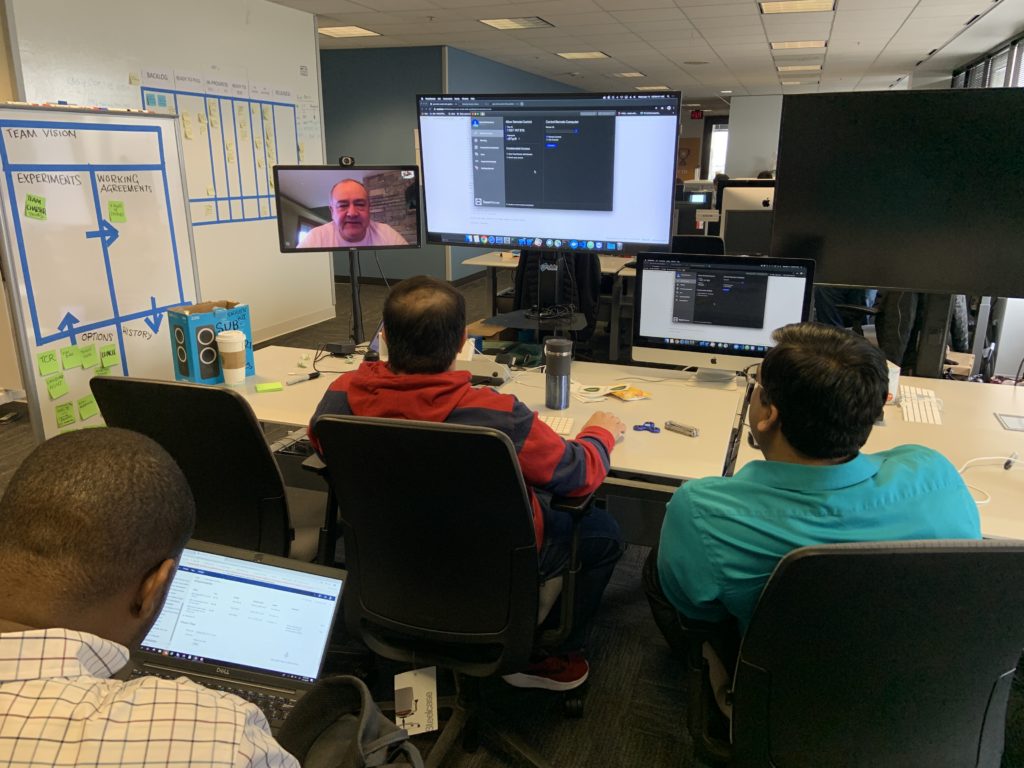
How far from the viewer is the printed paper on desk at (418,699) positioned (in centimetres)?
154

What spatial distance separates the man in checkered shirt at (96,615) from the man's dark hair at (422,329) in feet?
2.64

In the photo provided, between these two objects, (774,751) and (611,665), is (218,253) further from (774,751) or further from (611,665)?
(774,751)

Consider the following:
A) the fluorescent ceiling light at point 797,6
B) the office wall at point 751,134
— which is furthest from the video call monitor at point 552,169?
the office wall at point 751,134

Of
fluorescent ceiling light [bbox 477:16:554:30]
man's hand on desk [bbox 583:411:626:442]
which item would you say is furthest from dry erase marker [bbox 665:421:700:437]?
fluorescent ceiling light [bbox 477:16:554:30]

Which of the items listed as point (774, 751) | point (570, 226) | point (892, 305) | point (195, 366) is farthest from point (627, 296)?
Answer: point (774, 751)

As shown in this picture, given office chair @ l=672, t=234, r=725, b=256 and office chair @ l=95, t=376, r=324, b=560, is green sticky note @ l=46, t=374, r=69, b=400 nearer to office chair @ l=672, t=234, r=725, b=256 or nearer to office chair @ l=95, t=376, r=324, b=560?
office chair @ l=95, t=376, r=324, b=560

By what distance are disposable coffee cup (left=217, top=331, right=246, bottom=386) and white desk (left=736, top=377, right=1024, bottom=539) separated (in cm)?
158

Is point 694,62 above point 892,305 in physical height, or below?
above

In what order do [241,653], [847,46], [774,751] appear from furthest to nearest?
[847,46] < [241,653] < [774,751]

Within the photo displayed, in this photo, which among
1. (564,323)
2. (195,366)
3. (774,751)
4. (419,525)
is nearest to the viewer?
(774,751)

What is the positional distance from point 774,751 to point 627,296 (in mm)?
4414

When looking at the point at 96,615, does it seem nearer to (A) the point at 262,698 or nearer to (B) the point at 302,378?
(A) the point at 262,698

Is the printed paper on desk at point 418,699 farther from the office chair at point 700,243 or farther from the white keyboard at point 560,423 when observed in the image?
the office chair at point 700,243

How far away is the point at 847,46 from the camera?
27.1ft
